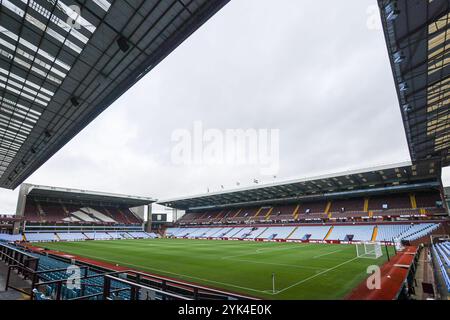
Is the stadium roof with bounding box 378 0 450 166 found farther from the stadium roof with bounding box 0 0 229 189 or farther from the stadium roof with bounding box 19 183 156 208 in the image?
the stadium roof with bounding box 19 183 156 208

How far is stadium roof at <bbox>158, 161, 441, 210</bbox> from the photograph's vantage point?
38.2m

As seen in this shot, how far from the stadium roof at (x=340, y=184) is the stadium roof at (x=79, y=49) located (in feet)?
121

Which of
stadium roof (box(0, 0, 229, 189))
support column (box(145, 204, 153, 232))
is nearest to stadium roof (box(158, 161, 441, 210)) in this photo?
support column (box(145, 204, 153, 232))

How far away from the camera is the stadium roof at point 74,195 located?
49000 mm

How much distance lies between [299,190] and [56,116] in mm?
46620

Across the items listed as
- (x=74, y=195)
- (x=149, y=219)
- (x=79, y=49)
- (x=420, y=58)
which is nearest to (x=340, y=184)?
(x=420, y=58)

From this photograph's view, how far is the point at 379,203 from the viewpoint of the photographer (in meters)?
45.0

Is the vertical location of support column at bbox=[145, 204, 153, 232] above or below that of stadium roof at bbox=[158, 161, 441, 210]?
below

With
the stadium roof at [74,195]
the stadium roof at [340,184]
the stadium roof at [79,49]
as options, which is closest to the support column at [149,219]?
the stadium roof at [74,195]

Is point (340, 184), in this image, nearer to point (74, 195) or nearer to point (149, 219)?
point (149, 219)

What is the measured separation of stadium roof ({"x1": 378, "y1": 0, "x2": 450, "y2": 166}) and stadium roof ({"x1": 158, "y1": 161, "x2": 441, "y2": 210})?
18.3 meters

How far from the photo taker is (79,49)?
12523 mm
